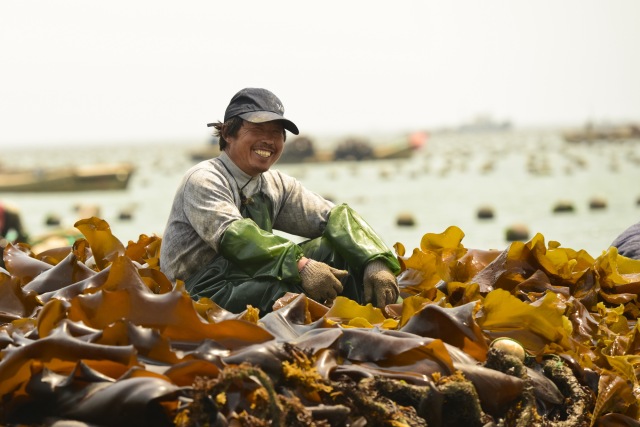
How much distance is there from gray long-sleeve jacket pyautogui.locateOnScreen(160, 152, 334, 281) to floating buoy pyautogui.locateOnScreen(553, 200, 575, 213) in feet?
36.5

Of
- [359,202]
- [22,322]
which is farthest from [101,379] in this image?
[359,202]

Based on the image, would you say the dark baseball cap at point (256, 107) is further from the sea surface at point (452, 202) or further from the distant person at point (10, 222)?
the sea surface at point (452, 202)

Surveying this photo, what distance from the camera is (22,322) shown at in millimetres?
3072

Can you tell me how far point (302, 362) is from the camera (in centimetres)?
258

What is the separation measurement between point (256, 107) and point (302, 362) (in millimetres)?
1576

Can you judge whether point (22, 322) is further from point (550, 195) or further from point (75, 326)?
point (550, 195)

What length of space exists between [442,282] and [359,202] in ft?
47.0

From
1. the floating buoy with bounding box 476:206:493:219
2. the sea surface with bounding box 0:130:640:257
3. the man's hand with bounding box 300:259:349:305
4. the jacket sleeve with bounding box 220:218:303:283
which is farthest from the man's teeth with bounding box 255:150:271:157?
the floating buoy with bounding box 476:206:493:219

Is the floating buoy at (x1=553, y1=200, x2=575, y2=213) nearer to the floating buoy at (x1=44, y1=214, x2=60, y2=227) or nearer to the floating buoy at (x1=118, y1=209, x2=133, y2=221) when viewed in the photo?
the floating buoy at (x1=118, y1=209, x2=133, y2=221)

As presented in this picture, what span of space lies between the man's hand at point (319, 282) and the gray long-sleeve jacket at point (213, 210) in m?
0.34

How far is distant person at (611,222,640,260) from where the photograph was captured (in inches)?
188

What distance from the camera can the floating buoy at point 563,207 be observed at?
1479 cm

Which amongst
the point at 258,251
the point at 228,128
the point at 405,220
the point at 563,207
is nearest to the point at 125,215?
the point at 405,220

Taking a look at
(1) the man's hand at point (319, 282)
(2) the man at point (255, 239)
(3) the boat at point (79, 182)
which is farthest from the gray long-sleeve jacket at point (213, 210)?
(3) the boat at point (79, 182)
